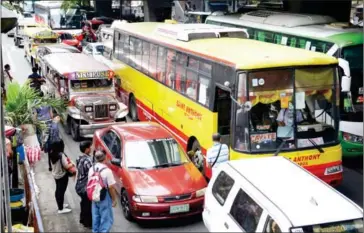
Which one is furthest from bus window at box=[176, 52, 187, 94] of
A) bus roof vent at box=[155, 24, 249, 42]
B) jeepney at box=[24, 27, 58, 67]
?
jeepney at box=[24, 27, 58, 67]

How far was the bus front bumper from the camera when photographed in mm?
10172

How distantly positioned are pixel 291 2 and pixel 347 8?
2669 mm

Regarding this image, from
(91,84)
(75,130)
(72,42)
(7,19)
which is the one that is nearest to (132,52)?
(91,84)

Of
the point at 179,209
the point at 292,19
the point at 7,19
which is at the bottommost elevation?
the point at 179,209

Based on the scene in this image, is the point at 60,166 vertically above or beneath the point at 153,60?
beneath

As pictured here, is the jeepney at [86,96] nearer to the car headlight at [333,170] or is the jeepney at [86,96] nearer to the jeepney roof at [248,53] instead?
the jeepney roof at [248,53]

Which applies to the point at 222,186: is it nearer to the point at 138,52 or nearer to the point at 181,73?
the point at 181,73

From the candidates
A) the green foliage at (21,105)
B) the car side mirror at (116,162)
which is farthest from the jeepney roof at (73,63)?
the car side mirror at (116,162)

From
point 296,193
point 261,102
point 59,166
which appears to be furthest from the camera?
point 261,102

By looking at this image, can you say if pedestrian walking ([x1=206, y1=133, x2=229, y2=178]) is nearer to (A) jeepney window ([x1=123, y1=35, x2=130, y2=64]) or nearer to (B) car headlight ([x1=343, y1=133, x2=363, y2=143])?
(B) car headlight ([x1=343, y1=133, x2=363, y2=143])

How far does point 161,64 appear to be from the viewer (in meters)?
14.5

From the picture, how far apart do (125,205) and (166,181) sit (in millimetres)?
883

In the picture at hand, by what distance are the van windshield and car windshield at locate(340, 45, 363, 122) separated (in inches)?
275

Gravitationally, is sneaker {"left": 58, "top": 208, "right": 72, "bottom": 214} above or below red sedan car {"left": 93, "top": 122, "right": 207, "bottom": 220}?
below
